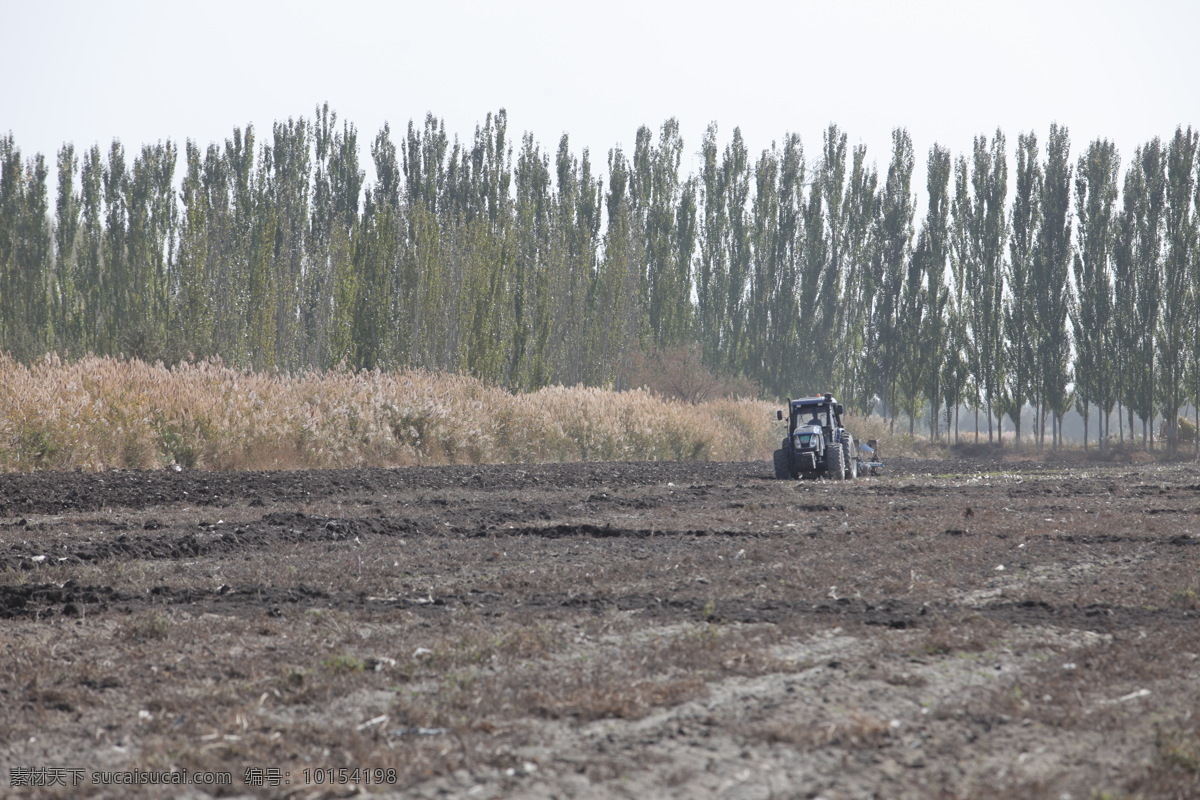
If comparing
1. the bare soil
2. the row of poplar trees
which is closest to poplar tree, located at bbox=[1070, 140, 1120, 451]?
the row of poplar trees

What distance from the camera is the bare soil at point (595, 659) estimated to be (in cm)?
395

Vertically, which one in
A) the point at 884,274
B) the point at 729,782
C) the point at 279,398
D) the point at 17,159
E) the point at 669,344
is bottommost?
the point at 729,782

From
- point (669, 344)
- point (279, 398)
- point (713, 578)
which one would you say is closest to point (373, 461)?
point (279, 398)

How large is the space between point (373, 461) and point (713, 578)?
15.3 meters

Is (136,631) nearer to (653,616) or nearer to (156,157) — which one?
(653,616)

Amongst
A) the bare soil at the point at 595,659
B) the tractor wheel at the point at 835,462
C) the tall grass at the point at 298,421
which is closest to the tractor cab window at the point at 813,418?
the tractor wheel at the point at 835,462

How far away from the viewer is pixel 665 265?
49438mm

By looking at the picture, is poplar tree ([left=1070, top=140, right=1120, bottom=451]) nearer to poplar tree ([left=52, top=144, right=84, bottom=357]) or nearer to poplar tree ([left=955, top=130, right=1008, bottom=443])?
poplar tree ([left=955, top=130, right=1008, bottom=443])

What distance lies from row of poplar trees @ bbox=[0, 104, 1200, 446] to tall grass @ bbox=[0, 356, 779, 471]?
31.1ft

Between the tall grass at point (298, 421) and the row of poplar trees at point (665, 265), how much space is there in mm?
9489

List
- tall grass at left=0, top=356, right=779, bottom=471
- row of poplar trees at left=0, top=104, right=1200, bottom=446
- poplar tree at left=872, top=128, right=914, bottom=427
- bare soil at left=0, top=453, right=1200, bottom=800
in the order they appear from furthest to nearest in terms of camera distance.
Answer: poplar tree at left=872, top=128, right=914, bottom=427
row of poplar trees at left=0, top=104, right=1200, bottom=446
tall grass at left=0, top=356, right=779, bottom=471
bare soil at left=0, top=453, right=1200, bottom=800

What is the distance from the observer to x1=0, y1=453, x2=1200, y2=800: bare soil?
395 centimetres

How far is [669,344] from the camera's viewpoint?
48250 millimetres

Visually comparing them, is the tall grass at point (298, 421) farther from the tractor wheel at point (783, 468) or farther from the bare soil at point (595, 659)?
the tractor wheel at point (783, 468)
